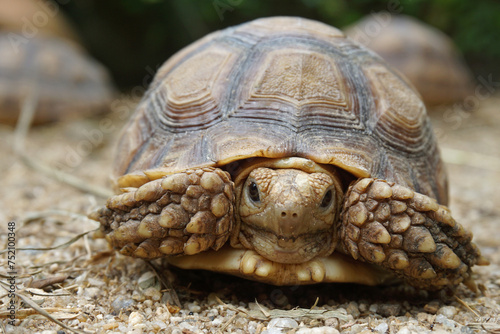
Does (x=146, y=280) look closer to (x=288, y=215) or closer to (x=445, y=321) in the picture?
(x=288, y=215)

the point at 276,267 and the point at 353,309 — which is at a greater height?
the point at 276,267

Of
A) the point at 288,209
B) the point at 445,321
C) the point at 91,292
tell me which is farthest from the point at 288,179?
the point at 91,292

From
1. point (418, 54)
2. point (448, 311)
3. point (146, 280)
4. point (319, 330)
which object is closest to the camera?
point (319, 330)

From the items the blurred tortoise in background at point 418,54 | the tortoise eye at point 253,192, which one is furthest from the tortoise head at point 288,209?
the blurred tortoise in background at point 418,54

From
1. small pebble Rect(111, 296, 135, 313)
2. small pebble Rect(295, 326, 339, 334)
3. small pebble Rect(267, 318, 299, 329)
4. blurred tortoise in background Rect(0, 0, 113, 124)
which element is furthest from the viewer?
blurred tortoise in background Rect(0, 0, 113, 124)

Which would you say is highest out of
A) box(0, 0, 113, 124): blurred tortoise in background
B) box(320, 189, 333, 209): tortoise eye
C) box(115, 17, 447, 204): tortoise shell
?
box(115, 17, 447, 204): tortoise shell

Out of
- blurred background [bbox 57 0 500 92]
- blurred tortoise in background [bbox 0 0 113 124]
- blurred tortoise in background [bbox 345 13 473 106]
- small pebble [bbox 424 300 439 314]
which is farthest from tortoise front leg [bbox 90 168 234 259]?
blurred background [bbox 57 0 500 92]

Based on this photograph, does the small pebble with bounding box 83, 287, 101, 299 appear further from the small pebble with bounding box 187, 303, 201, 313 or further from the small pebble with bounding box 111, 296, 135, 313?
the small pebble with bounding box 187, 303, 201, 313
